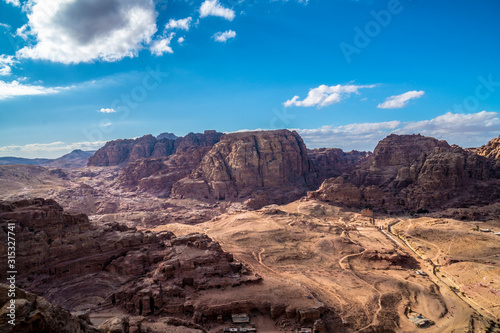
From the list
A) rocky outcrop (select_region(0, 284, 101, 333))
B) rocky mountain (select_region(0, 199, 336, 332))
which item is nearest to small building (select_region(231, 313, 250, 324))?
rocky mountain (select_region(0, 199, 336, 332))

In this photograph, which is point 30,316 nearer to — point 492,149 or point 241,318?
point 241,318

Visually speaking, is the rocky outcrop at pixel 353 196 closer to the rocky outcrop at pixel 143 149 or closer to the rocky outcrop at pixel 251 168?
the rocky outcrop at pixel 251 168

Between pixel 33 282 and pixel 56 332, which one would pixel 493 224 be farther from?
pixel 33 282

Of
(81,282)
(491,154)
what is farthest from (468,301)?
(491,154)

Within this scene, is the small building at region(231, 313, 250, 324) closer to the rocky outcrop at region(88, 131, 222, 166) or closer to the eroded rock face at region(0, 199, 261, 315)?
the eroded rock face at region(0, 199, 261, 315)

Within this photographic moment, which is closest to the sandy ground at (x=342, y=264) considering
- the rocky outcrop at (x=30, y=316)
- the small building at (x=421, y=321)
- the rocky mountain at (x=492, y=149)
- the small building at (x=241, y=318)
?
the small building at (x=421, y=321)

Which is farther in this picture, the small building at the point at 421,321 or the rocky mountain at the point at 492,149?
the rocky mountain at the point at 492,149
